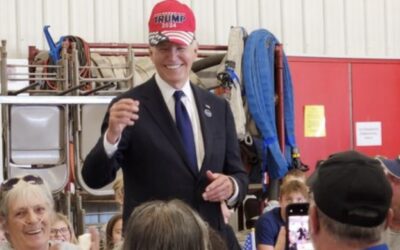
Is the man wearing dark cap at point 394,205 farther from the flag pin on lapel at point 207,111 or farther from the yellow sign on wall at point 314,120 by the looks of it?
the yellow sign on wall at point 314,120

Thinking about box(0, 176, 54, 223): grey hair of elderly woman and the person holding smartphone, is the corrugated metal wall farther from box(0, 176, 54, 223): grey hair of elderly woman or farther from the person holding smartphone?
box(0, 176, 54, 223): grey hair of elderly woman

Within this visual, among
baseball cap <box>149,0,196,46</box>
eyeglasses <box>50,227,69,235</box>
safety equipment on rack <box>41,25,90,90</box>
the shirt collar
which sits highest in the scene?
safety equipment on rack <box>41,25,90,90</box>

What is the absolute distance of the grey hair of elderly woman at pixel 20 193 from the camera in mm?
2811

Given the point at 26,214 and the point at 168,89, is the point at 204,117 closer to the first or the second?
the point at 168,89

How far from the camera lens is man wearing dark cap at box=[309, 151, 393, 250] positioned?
146 centimetres

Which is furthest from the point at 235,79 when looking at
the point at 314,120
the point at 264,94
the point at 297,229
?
the point at 297,229

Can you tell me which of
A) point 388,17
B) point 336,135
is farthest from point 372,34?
point 336,135

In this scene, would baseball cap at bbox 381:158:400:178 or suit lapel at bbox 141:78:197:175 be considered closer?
suit lapel at bbox 141:78:197:175

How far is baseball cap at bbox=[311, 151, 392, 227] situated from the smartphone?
130 centimetres

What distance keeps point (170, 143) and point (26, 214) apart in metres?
0.72

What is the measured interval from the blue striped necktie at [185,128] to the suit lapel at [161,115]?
0.02 metres

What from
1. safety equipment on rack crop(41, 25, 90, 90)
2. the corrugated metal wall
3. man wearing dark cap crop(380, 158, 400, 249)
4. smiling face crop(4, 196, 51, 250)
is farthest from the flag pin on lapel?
the corrugated metal wall

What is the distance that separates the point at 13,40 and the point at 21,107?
0.95 meters

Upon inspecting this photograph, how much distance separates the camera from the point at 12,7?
20.2 ft
